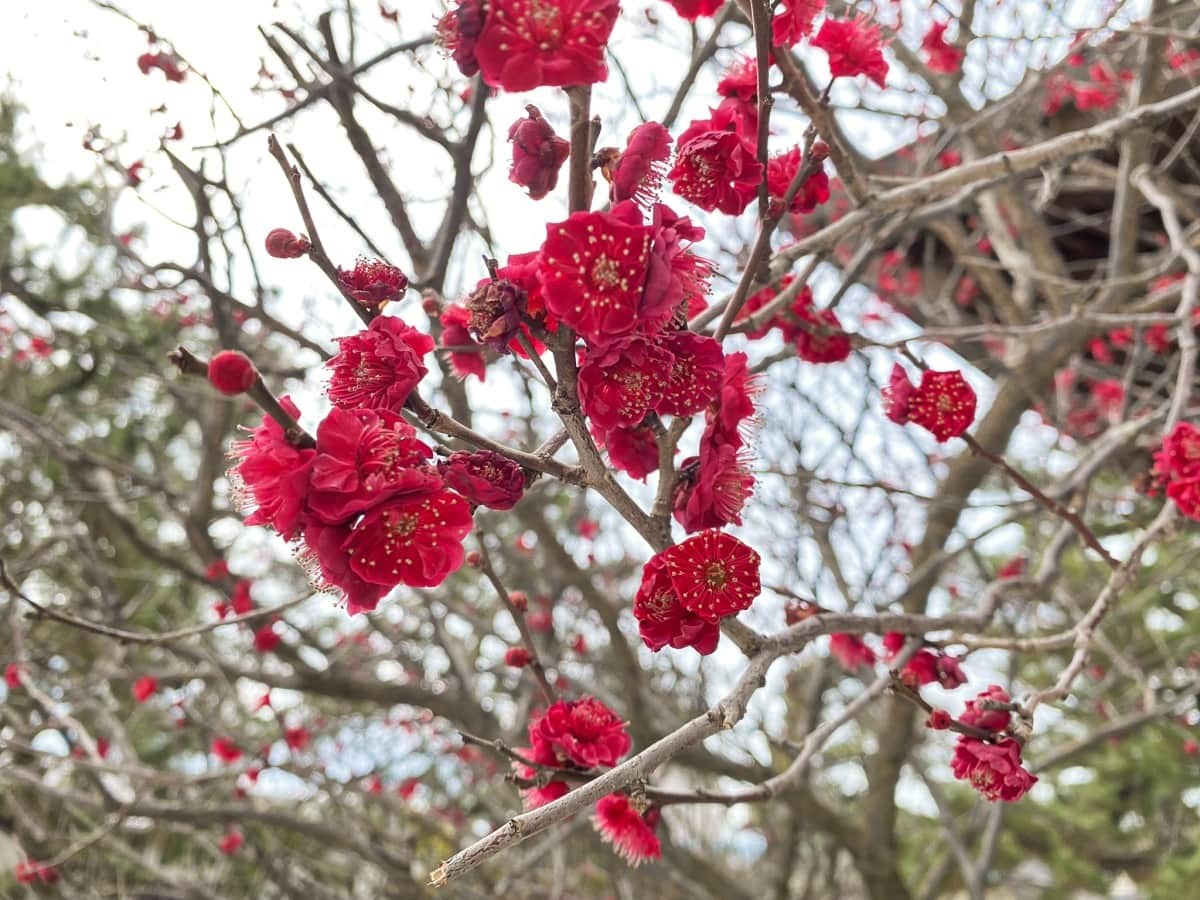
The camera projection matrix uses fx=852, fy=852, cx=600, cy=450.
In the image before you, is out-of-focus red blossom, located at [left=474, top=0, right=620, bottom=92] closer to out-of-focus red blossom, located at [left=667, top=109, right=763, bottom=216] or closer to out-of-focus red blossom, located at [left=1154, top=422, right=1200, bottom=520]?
out-of-focus red blossom, located at [left=667, top=109, right=763, bottom=216]

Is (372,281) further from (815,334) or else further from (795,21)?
(815,334)

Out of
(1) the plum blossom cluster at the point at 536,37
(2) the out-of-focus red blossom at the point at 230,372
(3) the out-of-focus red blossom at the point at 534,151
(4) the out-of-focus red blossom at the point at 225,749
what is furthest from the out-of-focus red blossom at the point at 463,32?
(4) the out-of-focus red blossom at the point at 225,749

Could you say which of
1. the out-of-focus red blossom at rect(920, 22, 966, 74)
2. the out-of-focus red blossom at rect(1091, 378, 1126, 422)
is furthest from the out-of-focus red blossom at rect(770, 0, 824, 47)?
the out-of-focus red blossom at rect(1091, 378, 1126, 422)

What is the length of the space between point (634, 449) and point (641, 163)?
15.5 inches

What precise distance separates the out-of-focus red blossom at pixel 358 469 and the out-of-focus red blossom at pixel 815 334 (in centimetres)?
113

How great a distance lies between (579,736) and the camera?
1329 mm

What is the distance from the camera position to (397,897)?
3.24m

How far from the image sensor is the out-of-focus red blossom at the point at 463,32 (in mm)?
838

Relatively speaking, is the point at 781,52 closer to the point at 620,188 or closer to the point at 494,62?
the point at 620,188

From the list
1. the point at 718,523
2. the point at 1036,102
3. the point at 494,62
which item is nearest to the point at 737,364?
the point at 718,523

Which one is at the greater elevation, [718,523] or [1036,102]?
[1036,102]

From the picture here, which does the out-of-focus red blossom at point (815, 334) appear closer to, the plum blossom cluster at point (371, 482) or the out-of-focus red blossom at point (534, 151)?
the out-of-focus red blossom at point (534, 151)

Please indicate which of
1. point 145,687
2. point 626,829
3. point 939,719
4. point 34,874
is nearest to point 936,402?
point 939,719

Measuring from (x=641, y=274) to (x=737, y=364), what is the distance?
301mm
